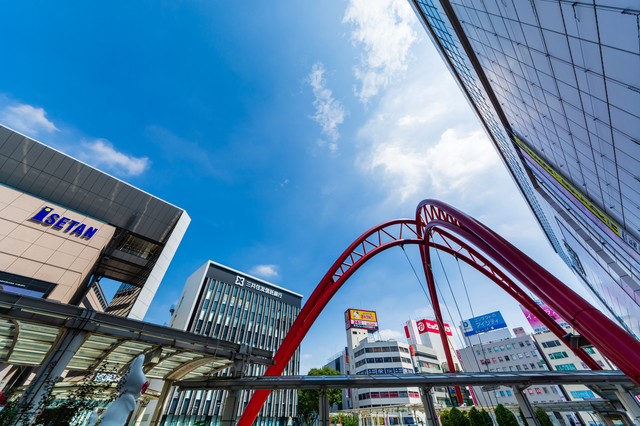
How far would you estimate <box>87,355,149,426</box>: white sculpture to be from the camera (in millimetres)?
7367

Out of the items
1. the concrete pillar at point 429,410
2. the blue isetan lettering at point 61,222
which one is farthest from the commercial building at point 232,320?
the concrete pillar at point 429,410

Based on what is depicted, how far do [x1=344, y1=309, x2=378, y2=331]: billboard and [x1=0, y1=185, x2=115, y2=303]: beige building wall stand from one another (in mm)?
69179

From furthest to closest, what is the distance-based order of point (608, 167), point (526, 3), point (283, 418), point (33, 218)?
1. point (283, 418)
2. point (33, 218)
3. point (608, 167)
4. point (526, 3)

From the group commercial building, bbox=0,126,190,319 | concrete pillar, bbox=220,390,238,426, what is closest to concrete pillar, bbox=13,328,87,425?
concrete pillar, bbox=220,390,238,426

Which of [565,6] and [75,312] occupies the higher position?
[565,6]

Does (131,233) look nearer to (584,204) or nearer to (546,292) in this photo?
(546,292)

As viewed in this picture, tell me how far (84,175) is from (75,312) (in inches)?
811

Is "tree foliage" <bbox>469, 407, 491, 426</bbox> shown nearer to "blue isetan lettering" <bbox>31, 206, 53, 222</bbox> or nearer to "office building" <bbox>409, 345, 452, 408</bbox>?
"blue isetan lettering" <bbox>31, 206, 53, 222</bbox>

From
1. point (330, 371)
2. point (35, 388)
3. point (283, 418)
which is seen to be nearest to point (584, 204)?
point (35, 388)

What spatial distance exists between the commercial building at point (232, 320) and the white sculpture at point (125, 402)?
4061cm

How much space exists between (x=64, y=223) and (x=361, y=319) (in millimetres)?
74633

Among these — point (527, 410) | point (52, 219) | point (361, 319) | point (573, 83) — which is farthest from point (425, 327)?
point (52, 219)

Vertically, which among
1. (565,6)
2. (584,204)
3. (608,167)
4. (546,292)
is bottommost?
(546,292)

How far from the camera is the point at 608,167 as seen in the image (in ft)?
31.4
